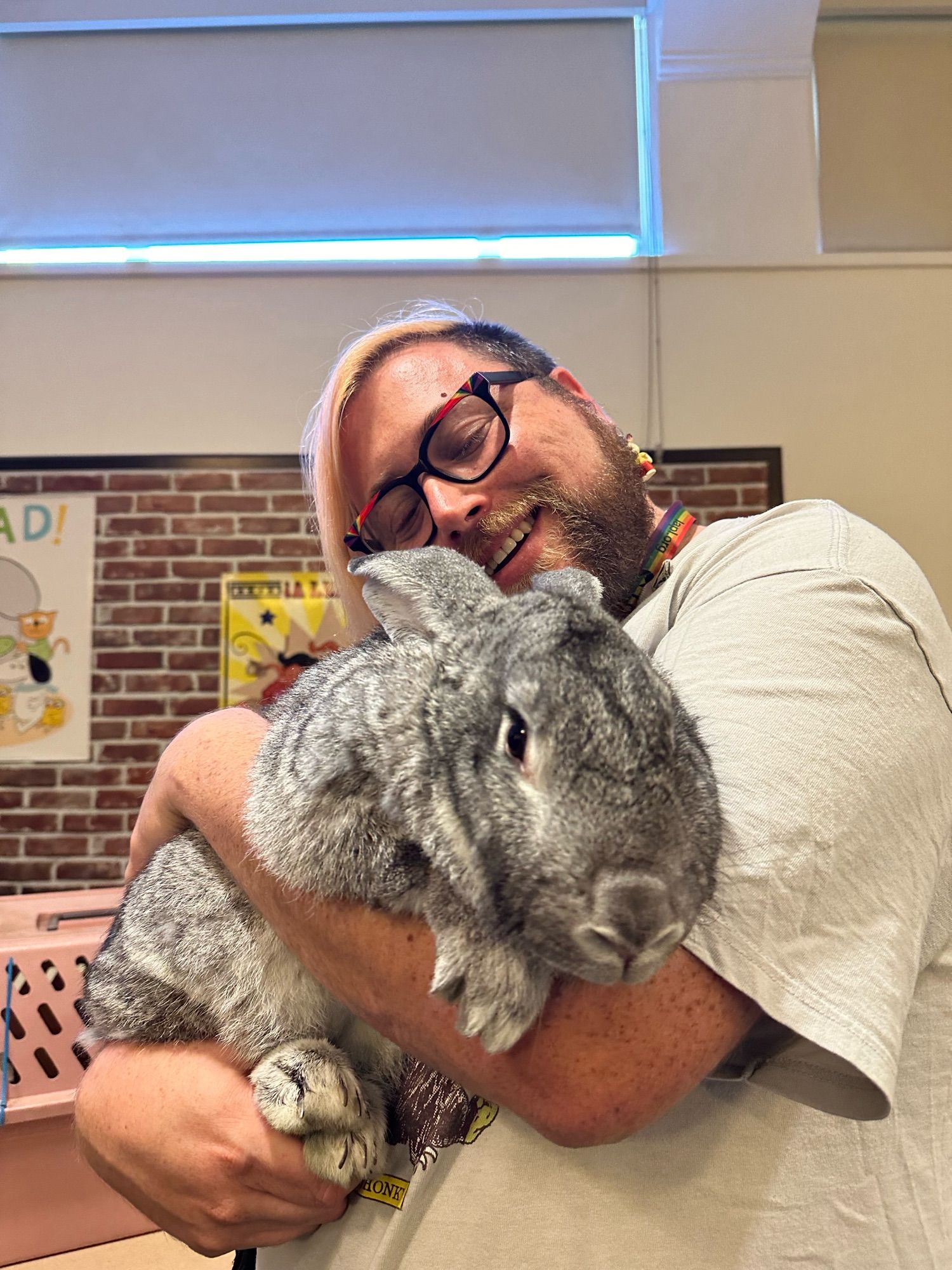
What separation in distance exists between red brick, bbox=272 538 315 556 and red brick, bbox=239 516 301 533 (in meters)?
0.04

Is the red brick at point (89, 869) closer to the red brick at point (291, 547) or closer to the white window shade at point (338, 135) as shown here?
the red brick at point (291, 547)

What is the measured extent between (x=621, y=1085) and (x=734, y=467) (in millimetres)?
3364

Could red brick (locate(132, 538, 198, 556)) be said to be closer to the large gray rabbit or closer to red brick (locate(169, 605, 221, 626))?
red brick (locate(169, 605, 221, 626))

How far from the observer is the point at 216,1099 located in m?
0.98

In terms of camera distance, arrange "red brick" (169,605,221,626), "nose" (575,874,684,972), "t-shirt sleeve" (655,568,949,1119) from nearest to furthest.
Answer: "nose" (575,874,684,972), "t-shirt sleeve" (655,568,949,1119), "red brick" (169,605,221,626)

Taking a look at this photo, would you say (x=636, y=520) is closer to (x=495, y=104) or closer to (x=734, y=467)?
(x=734, y=467)

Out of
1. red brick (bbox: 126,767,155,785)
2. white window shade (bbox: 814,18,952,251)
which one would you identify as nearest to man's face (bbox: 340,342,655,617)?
red brick (bbox: 126,767,155,785)

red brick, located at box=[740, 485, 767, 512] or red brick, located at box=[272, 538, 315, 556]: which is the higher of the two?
red brick, located at box=[740, 485, 767, 512]

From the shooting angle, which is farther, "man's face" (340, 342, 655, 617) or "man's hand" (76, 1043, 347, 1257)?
"man's face" (340, 342, 655, 617)

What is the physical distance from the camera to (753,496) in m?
3.74

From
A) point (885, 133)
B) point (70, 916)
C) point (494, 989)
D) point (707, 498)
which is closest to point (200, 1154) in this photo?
point (494, 989)

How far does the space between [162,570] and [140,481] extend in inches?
15.6

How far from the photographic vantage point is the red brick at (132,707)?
3.68 meters

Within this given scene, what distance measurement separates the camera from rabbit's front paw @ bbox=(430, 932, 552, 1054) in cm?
68
